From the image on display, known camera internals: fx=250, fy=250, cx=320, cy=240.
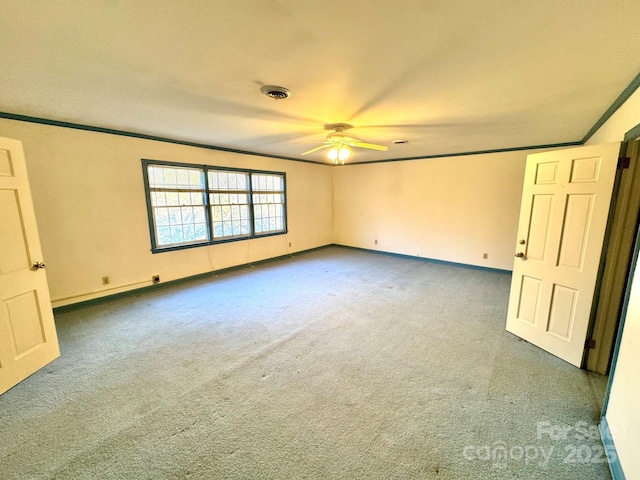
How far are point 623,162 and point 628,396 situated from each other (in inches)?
70.7

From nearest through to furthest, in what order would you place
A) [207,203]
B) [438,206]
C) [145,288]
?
1. [145,288]
2. [207,203]
3. [438,206]

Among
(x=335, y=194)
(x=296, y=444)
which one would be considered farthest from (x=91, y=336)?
(x=335, y=194)

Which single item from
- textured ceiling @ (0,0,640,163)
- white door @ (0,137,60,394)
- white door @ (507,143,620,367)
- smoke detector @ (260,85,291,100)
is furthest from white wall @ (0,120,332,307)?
white door @ (507,143,620,367)

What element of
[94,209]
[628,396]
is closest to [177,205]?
[94,209]

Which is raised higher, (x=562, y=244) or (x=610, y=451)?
(x=562, y=244)

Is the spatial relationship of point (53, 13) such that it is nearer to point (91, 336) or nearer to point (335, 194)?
point (91, 336)

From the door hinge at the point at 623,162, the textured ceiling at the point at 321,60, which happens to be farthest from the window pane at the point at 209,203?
the door hinge at the point at 623,162

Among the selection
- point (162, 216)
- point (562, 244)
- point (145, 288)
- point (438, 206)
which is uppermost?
point (438, 206)

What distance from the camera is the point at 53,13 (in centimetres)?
126

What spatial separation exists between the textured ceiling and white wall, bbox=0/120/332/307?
51 centimetres

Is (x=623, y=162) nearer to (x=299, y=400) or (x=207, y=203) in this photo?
(x=299, y=400)

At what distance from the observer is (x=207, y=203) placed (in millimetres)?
4719

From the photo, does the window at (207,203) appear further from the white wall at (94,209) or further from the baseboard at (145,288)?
the baseboard at (145,288)

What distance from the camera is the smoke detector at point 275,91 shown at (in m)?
2.10
